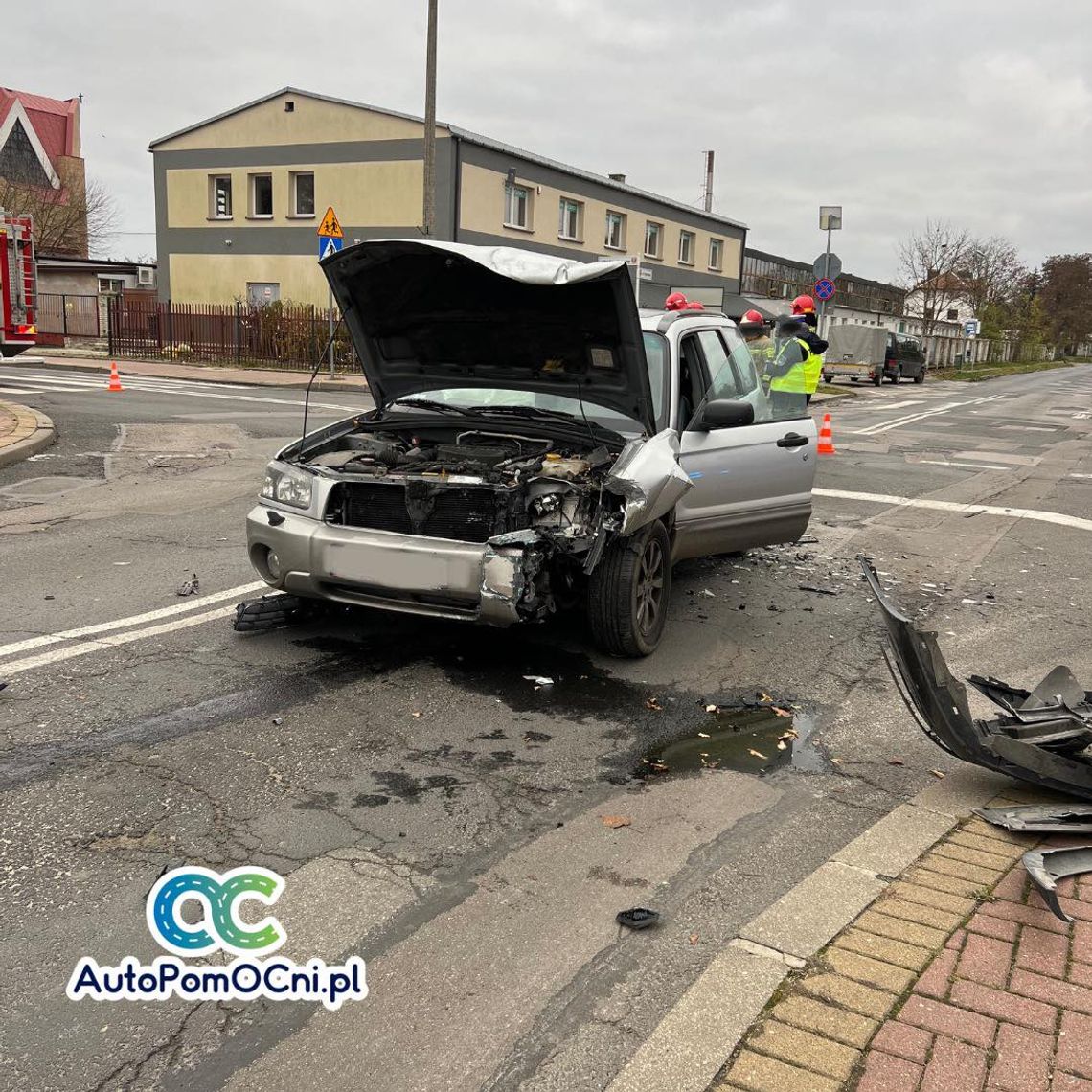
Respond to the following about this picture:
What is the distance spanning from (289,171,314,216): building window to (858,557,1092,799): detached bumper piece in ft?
106

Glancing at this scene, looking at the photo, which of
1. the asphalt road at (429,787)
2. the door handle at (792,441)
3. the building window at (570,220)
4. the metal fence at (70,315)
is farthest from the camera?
the metal fence at (70,315)

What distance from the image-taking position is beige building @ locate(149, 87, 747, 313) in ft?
101

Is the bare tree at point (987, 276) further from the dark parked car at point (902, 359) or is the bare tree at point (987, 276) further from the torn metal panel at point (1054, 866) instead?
the torn metal panel at point (1054, 866)

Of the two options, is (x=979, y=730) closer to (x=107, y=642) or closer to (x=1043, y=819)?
(x=1043, y=819)

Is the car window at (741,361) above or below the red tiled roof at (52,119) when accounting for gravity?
below

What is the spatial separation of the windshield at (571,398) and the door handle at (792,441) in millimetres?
1139

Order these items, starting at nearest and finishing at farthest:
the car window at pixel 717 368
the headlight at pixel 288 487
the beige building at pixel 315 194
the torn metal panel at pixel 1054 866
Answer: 1. the torn metal panel at pixel 1054 866
2. the headlight at pixel 288 487
3. the car window at pixel 717 368
4. the beige building at pixel 315 194

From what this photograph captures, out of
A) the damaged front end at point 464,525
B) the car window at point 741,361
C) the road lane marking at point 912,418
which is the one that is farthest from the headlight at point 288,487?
the road lane marking at point 912,418

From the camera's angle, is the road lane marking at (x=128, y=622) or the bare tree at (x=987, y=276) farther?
the bare tree at (x=987, y=276)

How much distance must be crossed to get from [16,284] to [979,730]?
16.9 meters

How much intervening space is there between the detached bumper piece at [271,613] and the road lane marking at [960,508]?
18.3 feet

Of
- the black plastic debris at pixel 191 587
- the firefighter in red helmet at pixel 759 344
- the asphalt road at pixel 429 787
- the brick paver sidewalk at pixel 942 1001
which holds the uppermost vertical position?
the firefighter in red helmet at pixel 759 344

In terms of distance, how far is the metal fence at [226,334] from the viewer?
28.4m

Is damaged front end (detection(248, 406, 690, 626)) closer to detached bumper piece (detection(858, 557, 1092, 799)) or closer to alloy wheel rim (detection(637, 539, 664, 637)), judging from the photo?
alloy wheel rim (detection(637, 539, 664, 637))
